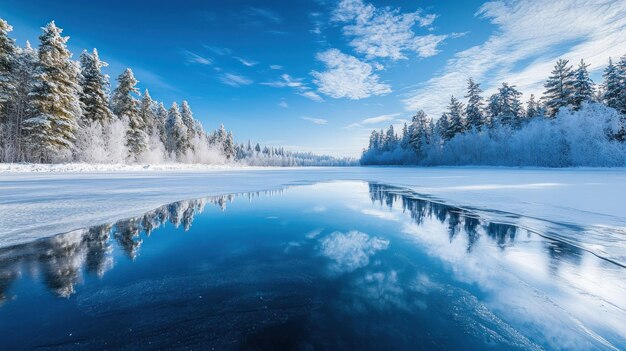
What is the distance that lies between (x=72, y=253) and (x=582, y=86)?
49928mm

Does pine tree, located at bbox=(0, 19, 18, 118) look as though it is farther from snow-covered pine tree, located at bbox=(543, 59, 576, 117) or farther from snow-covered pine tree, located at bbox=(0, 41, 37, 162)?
snow-covered pine tree, located at bbox=(543, 59, 576, 117)

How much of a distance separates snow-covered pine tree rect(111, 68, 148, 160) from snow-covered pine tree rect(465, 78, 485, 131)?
168ft

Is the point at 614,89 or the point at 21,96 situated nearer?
the point at 21,96

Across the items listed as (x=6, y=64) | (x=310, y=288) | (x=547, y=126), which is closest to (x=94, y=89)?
(x=6, y=64)

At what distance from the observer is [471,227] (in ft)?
19.3

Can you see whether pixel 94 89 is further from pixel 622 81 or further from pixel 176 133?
pixel 622 81

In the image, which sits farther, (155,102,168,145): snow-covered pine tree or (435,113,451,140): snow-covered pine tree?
(435,113,451,140): snow-covered pine tree

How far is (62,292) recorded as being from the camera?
2.83m

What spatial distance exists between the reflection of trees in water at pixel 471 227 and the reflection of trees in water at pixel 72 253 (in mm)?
5552

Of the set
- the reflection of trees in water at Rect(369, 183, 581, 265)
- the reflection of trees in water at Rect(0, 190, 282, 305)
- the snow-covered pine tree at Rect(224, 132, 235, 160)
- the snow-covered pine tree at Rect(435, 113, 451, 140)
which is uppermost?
the snow-covered pine tree at Rect(435, 113, 451, 140)

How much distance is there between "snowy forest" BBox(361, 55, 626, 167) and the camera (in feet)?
84.9

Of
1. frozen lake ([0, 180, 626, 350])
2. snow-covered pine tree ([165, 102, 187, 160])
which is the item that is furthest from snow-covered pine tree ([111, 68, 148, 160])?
frozen lake ([0, 180, 626, 350])

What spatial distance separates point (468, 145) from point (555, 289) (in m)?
45.9

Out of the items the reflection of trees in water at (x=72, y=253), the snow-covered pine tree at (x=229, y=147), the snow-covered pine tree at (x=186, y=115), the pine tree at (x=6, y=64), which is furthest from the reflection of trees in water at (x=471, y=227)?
the snow-covered pine tree at (x=229, y=147)
